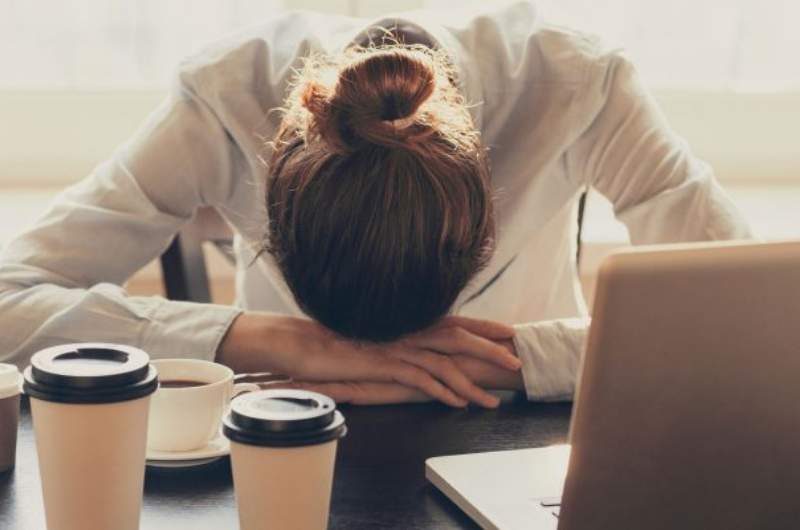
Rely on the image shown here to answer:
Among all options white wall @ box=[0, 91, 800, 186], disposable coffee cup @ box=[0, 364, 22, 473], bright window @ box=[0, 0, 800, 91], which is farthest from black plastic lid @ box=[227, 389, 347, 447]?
white wall @ box=[0, 91, 800, 186]

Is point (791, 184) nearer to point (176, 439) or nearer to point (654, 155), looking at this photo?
point (654, 155)

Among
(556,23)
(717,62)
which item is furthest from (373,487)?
(717,62)

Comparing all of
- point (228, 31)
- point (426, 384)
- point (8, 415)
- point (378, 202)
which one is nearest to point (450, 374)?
point (426, 384)

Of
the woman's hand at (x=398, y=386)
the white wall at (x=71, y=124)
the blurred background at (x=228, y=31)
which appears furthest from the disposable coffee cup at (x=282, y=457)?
the white wall at (x=71, y=124)

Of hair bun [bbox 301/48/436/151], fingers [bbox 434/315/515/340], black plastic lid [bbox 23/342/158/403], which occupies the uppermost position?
hair bun [bbox 301/48/436/151]

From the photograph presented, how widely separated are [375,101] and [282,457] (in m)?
0.44

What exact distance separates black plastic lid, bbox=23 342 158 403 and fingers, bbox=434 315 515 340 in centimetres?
53

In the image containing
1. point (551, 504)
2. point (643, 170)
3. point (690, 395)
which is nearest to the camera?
point (690, 395)

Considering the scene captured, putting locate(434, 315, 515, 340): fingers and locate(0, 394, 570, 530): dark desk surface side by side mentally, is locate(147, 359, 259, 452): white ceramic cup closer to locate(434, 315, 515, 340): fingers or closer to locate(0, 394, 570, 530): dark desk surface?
locate(0, 394, 570, 530): dark desk surface

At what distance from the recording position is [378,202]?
1.10 metres

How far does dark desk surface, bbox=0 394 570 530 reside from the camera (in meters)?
0.91

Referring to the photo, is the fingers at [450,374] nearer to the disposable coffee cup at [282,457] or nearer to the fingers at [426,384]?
the fingers at [426,384]

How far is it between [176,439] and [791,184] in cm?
200

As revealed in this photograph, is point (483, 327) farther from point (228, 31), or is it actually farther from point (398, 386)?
point (228, 31)
